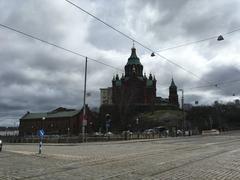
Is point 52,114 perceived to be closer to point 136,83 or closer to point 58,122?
point 58,122

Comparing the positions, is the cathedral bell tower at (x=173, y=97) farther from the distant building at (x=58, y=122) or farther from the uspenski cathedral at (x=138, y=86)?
the distant building at (x=58, y=122)

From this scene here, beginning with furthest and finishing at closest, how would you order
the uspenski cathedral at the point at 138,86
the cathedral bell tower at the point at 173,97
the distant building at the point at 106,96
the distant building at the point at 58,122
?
the cathedral bell tower at the point at 173,97, the distant building at the point at 106,96, the uspenski cathedral at the point at 138,86, the distant building at the point at 58,122

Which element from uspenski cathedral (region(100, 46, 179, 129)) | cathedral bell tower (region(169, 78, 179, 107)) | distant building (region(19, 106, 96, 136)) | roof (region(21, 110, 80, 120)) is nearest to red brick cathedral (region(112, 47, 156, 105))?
uspenski cathedral (region(100, 46, 179, 129))

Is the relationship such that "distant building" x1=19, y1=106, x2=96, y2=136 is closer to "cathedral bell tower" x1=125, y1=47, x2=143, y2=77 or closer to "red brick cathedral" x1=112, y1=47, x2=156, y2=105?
"red brick cathedral" x1=112, y1=47, x2=156, y2=105

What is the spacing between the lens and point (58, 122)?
150m

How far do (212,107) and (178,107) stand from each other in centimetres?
3038

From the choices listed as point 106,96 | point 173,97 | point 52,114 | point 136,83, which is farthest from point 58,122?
point 173,97

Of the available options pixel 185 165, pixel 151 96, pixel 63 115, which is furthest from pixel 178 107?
pixel 185 165

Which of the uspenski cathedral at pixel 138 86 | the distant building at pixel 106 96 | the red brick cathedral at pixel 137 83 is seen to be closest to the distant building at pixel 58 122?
the uspenski cathedral at pixel 138 86

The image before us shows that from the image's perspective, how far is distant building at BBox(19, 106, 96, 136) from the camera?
142 meters

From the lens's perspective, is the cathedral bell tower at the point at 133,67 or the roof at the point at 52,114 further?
the roof at the point at 52,114

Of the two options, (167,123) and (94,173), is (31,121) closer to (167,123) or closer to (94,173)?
(167,123)

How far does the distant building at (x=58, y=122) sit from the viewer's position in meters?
142

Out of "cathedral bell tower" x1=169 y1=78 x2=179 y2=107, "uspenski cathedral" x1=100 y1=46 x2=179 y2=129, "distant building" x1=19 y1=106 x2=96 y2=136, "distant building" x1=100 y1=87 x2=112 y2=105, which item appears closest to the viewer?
"distant building" x1=19 y1=106 x2=96 y2=136
